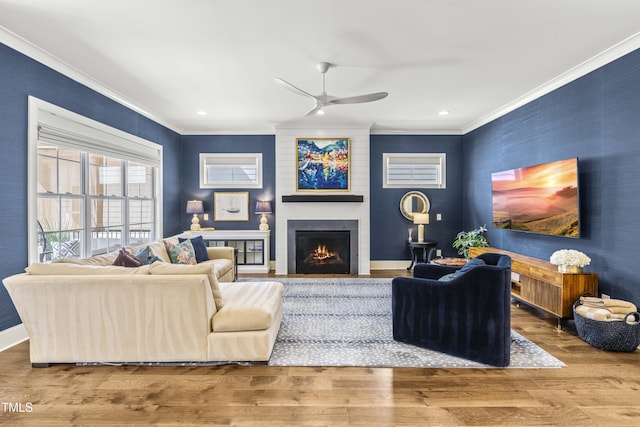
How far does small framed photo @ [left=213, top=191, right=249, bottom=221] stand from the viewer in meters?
6.29

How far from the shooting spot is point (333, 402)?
6.82 feet

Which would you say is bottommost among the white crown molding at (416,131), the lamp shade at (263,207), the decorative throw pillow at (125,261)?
the decorative throw pillow at (125,261)

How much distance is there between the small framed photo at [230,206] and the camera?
20.6ft

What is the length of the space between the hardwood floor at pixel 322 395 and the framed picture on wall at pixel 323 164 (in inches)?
153

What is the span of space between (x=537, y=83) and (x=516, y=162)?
44.7 inches

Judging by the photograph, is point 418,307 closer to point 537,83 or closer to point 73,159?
point 537,83

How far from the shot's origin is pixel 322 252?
6.00m

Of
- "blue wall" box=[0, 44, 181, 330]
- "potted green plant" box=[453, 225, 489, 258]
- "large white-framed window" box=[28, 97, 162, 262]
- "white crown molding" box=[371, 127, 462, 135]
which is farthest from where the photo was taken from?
"white crown molding" box=[371, 127, 462, 135]

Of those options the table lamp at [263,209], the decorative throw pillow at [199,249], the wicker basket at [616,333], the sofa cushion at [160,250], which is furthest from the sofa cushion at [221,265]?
the wicker basket at [616,333]

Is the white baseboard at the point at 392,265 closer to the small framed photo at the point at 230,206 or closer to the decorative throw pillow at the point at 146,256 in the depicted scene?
the small framed photo at the point at 230,206

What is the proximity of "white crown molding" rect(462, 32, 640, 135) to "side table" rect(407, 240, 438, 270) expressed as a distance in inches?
93.7

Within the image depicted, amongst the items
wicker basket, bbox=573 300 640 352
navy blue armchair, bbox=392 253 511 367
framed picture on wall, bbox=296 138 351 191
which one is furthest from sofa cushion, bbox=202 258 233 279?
wicker basket, bbox=573 300 640 352

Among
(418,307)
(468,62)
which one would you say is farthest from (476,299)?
(468,62)

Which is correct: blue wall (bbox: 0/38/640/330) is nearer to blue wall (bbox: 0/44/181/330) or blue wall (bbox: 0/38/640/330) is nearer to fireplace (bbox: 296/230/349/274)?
blue wall (bbox: 0/44/181/330)
